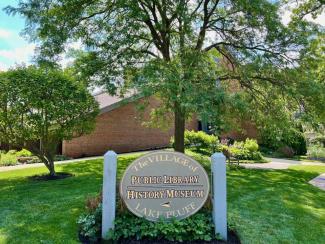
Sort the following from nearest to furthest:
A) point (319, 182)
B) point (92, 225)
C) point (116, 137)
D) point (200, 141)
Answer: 1. point (92, 225)
2. point (319, 182)
3. point (200, 141)
4. point (116, 137)

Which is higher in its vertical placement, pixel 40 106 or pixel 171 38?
pixel 171 38

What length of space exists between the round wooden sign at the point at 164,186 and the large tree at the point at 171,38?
4.25m

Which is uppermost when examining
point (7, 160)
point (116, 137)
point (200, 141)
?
point (116, 137)

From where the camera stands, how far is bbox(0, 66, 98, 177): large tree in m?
10.3

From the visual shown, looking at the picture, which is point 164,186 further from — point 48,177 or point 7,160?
point 7,160

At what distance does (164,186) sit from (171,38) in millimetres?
9525

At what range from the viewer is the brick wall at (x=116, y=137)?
65.7 ft

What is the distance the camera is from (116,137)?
22.2 meters

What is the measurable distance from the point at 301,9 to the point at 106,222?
17.9 metres

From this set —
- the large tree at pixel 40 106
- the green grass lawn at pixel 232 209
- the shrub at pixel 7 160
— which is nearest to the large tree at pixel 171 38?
the large tree at pixel 40 106

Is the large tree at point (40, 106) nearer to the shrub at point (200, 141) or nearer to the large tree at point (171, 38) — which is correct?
the large tree at point (171, 38)

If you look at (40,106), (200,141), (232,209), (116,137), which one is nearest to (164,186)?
(232,209)

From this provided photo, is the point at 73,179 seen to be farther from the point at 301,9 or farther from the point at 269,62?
the point at 301,9

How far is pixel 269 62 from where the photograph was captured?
40.0 feet
